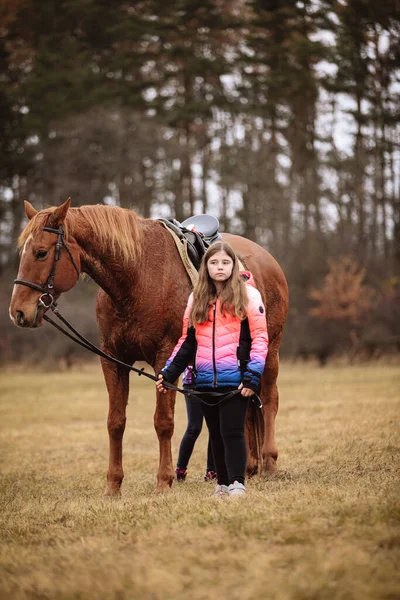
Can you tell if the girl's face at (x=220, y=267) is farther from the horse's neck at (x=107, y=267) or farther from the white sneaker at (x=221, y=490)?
the white sneaker at (x=221, y=490)

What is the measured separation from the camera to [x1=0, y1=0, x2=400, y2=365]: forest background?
27.1 m

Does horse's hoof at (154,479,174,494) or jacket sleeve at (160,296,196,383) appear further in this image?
horse's hoof at (154,479,174,494)

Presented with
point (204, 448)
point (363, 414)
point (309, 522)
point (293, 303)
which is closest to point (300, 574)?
point (309, 522)

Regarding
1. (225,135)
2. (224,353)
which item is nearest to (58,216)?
(224,353)

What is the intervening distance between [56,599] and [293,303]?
2572 centimetres

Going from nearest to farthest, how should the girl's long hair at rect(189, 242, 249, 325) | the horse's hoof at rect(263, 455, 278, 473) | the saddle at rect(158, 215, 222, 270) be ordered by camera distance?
1. the girl's long hair at rect(189, 242, 249, 325)
2. the saddle at rect(158, 215, 222, 270)
3. the horse's hoof at rect(263, 455, 278, 473)

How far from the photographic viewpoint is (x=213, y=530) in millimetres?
3910

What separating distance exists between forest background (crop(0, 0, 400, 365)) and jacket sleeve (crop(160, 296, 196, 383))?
21.9 metres

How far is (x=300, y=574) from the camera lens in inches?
125

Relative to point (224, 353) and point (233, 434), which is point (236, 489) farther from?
point (224, 353)

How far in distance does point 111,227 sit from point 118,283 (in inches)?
18.6

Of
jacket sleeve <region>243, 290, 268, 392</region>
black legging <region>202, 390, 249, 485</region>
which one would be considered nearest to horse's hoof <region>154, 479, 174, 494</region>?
black legging <region>202, 390, 249, 485</region>

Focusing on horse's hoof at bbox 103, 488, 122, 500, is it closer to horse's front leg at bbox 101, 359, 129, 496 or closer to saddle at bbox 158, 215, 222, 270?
horse's front leg at bbox 101, 359, 129, 496

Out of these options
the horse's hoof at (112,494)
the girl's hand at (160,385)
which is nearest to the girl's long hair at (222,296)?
the girl's hand at (160,385)
